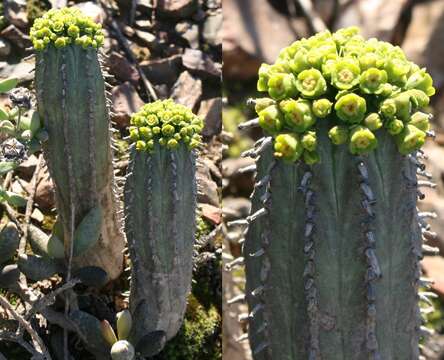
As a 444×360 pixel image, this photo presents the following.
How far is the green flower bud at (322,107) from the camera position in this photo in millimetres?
1482

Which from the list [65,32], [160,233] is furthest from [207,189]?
[65,32]

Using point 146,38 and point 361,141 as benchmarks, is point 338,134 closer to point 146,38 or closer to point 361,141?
point 361,141

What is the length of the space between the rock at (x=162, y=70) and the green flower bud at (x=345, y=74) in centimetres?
164

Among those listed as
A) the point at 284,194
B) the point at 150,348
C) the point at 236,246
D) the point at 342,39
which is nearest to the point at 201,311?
the point at 150,348

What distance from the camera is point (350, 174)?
59.6 inches

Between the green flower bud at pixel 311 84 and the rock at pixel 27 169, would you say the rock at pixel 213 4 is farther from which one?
A: the green flower bud at pixel 311 84

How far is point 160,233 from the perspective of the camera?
6.54 feet

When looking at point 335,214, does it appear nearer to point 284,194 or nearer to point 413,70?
point 284,194

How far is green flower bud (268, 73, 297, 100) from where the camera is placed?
1.55m

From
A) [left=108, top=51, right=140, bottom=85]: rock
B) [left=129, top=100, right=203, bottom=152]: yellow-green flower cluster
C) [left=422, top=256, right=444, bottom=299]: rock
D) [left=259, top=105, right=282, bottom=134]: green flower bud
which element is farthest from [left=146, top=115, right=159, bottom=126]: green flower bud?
[left=422, top=256, right=444, bottom=299]: rock

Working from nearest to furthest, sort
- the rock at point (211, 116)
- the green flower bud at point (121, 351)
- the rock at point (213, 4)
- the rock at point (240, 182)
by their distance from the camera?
1. the green flower bud at point (121, 351)
2. the rock at point (211, 116)
3. the rock at point (213, 4)
4. the rock at point (240, 182)

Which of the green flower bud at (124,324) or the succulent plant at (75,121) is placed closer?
the succulent plant at (75,121)

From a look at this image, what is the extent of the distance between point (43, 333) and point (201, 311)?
0.51 meters

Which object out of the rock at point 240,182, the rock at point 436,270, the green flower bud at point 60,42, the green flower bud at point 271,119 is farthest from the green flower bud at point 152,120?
the rock at point 436,270
